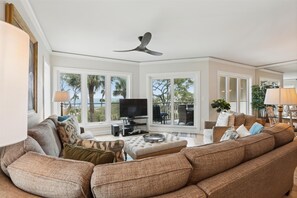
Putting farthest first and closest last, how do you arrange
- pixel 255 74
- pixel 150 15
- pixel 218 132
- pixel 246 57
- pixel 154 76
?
1. pixel 255 74
2. pixel 154 76
3. pixel 246 57
4. pixel 218 132
5. pixel 150 15

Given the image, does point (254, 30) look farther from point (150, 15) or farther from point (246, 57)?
point (246, 57)

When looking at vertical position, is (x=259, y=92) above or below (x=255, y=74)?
below

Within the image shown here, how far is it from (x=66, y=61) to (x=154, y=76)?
9.13ft

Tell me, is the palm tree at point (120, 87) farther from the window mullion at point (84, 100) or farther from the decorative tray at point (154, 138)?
the decorative tray at point (154, 138)

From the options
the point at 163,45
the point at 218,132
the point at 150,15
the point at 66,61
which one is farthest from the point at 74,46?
the point at 218,132

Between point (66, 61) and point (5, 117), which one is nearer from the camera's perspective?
point (5, 117)

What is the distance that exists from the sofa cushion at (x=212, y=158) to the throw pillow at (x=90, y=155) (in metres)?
0.51

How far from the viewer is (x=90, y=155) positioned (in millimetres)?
1318

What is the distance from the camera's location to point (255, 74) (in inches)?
300

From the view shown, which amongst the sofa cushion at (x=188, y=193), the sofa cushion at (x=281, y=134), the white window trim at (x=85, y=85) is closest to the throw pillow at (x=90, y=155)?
the sofa cushion at (x=188, y=193)

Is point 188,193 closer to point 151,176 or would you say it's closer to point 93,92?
point 151,176

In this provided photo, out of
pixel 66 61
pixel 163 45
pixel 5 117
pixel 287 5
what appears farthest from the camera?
pixel 66 61

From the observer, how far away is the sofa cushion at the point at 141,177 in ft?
3.06

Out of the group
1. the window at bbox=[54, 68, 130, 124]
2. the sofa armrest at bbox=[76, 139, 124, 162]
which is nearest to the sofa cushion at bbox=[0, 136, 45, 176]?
the sofa armrest at bbox=[76, 139, 124, 162]
